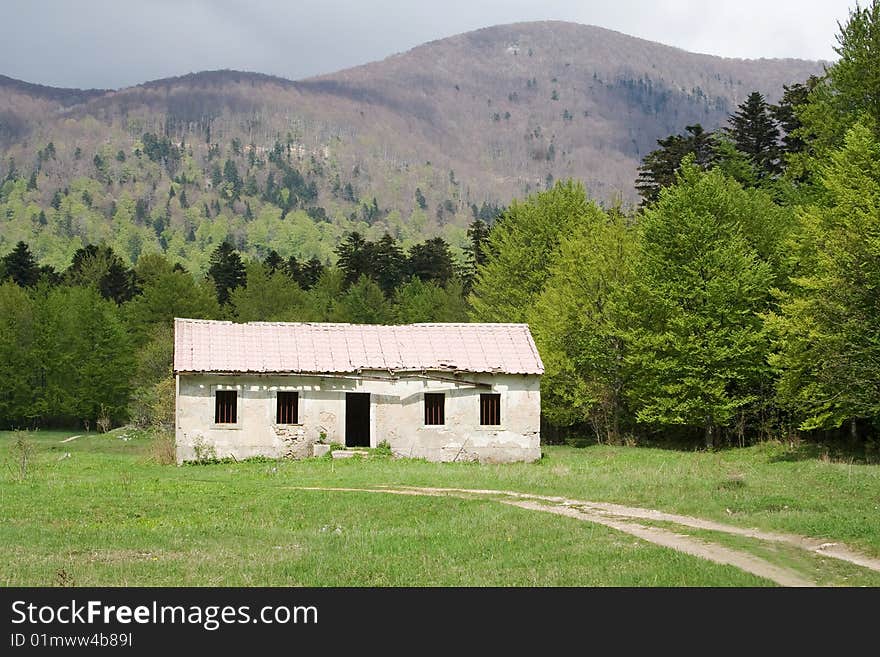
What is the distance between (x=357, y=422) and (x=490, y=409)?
8.22 metres

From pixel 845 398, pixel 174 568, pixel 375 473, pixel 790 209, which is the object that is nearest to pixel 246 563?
pixel 174 568

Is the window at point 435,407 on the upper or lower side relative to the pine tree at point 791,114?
lower

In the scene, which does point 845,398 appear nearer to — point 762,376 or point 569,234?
point 762,376

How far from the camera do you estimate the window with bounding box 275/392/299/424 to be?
3612 cm

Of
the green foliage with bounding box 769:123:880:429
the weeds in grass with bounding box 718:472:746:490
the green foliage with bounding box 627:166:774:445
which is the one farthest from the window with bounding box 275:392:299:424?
the green foliage with bounding box 769:123:880:429

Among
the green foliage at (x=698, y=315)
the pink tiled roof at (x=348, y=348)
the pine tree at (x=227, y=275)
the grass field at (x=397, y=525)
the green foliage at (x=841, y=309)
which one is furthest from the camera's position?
the pine tree at (x=227, y=275)

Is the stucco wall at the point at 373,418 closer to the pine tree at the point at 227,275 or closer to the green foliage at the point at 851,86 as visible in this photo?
the green foliage at the point at 851,86

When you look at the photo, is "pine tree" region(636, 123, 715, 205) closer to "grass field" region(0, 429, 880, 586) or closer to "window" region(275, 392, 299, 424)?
"window" region(275, 392, 299, 424)

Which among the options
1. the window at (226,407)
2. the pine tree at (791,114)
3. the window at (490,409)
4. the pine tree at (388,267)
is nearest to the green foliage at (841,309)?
the window at (490,409)

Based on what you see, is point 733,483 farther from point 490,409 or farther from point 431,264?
point 431,264

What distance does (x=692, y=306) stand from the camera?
4066 cm

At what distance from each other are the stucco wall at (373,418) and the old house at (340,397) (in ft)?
0.12

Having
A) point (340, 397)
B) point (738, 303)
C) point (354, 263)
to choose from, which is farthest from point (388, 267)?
point (340, 397)

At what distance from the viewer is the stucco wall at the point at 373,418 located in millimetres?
35500
